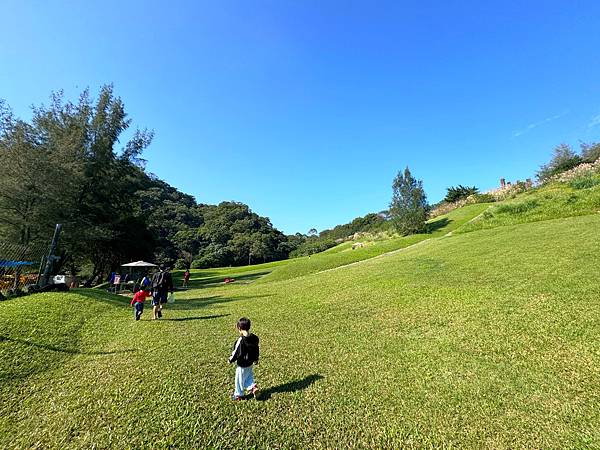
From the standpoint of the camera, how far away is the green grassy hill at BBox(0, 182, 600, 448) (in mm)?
3836

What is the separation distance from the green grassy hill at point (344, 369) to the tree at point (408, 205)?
67.9 feet

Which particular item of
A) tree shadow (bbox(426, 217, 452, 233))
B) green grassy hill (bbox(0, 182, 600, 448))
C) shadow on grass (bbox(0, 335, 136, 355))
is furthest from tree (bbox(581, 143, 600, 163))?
shadow on grass (bbox(0, 335, 136, 355))

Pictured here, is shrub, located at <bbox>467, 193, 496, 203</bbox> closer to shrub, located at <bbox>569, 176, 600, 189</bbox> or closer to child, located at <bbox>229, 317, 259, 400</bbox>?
shrub, located at <bbox>569, 176, 600, 189</bbox>

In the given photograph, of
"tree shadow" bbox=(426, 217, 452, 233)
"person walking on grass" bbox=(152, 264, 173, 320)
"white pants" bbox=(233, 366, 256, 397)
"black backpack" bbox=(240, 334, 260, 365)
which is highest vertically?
"tree shadow" bbox=(426, 217, 452, 233)

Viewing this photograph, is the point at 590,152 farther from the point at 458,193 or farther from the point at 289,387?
the point at 289,387

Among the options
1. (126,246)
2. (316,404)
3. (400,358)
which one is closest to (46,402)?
(316,404)


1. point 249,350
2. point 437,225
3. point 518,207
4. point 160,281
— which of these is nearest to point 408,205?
point 437,225

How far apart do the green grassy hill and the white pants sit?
0.21 m

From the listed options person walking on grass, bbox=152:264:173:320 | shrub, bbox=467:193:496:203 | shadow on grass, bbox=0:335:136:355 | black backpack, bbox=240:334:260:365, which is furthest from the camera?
shrub, bbox=467:193:496:203

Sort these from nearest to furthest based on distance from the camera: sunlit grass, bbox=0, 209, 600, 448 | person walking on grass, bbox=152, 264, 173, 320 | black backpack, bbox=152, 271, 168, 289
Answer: sunlit grass, bbox=0, 209, 600, 448 < person walking on grass, bbox=152, 264, 173, 320 < black backpack, bbox=152, 271, 168, 289

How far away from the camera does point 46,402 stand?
467 centimetres

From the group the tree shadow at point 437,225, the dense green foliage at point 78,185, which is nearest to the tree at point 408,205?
the tree shadow at point 437,225

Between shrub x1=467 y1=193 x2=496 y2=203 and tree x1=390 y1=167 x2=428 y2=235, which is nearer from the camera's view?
tree x1=390 y1=167 x2=428 y2=235

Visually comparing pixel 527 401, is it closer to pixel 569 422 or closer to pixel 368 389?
pixel 569 422
